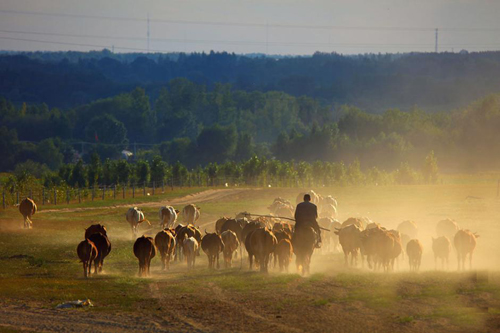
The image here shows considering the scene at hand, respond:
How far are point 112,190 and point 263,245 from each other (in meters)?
57.7

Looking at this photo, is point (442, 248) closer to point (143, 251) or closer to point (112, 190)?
point (143, 251)

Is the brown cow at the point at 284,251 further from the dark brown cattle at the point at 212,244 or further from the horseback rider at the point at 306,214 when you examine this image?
the dark brown cattle at the point at 212,244

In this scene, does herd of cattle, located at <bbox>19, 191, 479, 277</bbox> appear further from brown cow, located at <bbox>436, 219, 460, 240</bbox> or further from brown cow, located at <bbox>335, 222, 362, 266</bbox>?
brown cow, located at <bbox>436, 219, 460, 240</bbox>

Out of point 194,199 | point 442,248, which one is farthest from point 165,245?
point 194,199

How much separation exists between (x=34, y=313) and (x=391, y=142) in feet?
522

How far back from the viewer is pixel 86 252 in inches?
1179

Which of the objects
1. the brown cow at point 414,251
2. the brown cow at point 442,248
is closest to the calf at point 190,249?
the brown cow at point 414,251

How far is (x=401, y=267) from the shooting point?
115ft

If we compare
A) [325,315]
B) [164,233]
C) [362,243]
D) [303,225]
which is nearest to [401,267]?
[362,243]

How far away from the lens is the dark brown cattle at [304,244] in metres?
29.6

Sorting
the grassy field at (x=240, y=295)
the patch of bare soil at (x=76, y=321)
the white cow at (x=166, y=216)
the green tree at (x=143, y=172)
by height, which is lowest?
the patch of bare soil at (x=76, y=321)

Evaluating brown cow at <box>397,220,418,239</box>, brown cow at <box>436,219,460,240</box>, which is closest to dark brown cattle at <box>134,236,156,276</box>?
brown cow at <box>397,220,418,239</box>

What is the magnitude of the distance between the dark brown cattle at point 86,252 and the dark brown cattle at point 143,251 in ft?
5.22

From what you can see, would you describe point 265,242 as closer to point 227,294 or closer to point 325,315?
point 227,294
